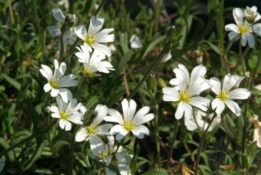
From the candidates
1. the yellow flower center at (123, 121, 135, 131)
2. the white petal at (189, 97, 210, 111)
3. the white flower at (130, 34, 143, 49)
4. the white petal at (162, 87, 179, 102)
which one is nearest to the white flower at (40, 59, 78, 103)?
the yellow flower center at (123, 121, 135, 131)

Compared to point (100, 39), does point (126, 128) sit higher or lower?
lower

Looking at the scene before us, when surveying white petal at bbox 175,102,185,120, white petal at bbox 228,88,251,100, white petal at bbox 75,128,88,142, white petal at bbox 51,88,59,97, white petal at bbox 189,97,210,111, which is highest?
white petal at bbox 51,88,59,97

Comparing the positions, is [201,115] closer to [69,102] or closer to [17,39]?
[69,102]

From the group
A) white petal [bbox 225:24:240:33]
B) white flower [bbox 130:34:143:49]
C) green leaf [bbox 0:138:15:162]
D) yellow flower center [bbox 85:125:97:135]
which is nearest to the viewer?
yellow flower center [bbox 85:125:97:135]

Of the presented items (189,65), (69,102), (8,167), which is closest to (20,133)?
(8,167)

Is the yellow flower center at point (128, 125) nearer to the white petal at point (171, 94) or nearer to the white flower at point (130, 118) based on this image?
the white flower at point (130, 118)

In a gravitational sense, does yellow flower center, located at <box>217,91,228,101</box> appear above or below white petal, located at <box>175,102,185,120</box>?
above

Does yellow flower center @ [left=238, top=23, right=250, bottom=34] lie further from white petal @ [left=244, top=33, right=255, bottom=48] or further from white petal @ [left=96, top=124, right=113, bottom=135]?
white petal @ [left=96, top=124, right=113, bottom=135]

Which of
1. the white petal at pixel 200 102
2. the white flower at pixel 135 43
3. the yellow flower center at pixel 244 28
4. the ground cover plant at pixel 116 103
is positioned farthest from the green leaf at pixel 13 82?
the yellow flower center at pixel 244 28

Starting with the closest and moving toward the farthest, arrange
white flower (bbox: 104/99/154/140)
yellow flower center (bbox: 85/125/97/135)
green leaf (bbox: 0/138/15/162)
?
white flower (bbox: 104/99/154/140) < yellow flower center (bbox: 85/125/97/135) < green leaf (bbox: 0/138/15/162)
